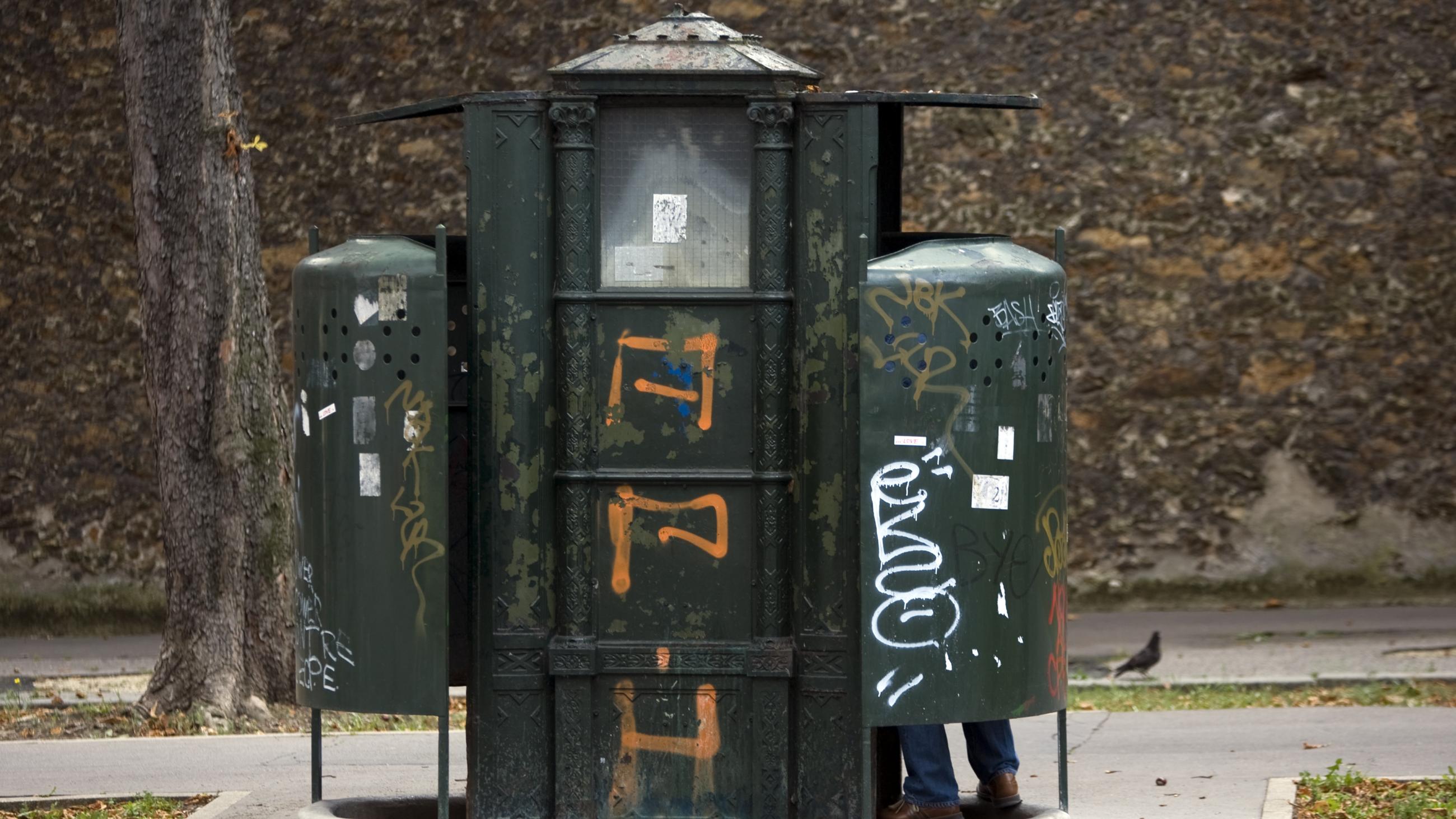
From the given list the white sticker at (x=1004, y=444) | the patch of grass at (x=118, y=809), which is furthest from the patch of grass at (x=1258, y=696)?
the white sticker at (x=1004, y=444)

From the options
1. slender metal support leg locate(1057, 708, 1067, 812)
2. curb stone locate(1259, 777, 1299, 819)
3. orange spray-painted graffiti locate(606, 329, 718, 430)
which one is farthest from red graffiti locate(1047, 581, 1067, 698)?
curb stone locate(1259, 777, 1299, 819)

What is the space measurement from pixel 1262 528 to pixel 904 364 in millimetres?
8584

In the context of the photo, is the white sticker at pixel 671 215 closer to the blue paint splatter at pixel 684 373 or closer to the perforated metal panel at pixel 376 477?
the blue paint splatter at pixel 684 373

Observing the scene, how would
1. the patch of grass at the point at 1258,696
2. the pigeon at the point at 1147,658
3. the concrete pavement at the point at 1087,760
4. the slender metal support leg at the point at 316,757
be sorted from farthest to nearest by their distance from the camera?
1. the pigeon at the point at 1147,658
2. the patch of grass at the point at 1258,696
3. the concrete pavement at the point at 1087,760
4. the slender metal support leg at the point at 316,757

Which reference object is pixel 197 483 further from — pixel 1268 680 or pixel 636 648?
pixel 1268 680

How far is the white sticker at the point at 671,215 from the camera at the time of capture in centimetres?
531

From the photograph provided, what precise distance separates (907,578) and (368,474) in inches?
58.7

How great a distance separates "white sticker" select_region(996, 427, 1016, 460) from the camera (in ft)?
17.3

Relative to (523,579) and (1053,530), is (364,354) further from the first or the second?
(1053,530)

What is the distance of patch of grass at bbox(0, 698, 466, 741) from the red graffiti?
420 centimetres

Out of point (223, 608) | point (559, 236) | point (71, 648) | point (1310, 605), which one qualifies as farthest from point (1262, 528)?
point (559, 236)

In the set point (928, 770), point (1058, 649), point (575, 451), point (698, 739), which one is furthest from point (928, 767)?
point (575, 451)

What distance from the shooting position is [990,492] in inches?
207

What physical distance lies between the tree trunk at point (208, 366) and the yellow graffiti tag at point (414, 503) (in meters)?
4.40
